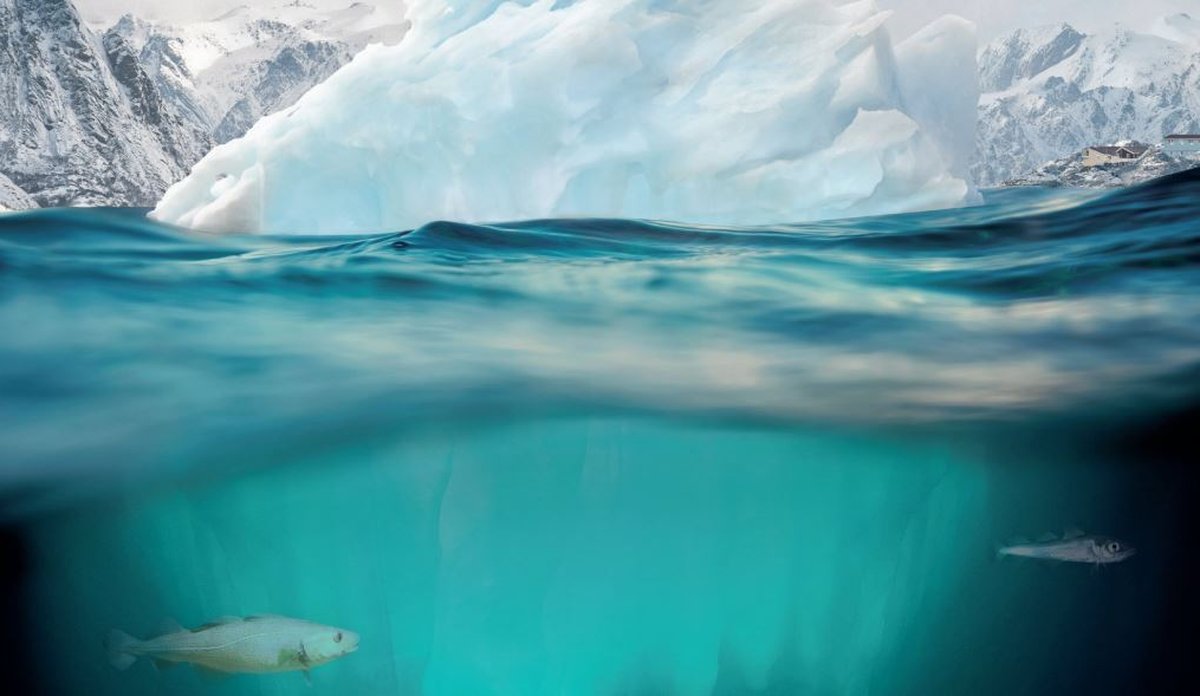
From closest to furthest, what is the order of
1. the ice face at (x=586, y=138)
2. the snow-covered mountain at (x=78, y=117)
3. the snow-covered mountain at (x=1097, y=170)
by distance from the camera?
the ice face at (x=586, y=138) → the snow-covered mountain at (x=1097, y=170) → the snow-covered mountain at (x=78, y=117)

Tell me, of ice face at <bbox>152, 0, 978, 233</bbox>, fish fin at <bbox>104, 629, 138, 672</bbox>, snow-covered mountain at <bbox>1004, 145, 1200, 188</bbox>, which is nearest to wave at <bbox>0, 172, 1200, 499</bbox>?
fish fin at <bbox>104, 629, 138, 672</bbox>

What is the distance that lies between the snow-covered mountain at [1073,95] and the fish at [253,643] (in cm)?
9604

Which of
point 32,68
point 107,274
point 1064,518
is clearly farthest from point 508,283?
point 32,68

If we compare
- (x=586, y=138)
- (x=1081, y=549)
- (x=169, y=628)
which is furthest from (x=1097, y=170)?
(x=169, y=628)

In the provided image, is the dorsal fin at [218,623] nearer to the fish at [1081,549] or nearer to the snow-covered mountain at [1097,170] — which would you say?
the fish at [1081,549]

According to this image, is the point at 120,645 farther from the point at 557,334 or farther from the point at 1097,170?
the point at 1097,170

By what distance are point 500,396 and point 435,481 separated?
0.89 meters

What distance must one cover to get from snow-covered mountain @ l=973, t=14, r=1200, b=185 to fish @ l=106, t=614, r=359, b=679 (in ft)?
315

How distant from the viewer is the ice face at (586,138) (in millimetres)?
10898

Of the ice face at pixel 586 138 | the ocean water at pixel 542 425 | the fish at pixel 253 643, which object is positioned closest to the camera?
the fish at pixel 253 643

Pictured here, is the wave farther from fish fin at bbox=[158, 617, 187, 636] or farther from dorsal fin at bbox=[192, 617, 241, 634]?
dorsal fin at bbox=[192, 617, 241, 634]

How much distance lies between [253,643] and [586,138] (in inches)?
302

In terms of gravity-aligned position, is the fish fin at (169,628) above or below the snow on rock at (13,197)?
Result: below

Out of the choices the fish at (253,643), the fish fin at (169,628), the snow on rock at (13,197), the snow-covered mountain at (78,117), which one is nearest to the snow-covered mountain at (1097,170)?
the fish at (253,643)
